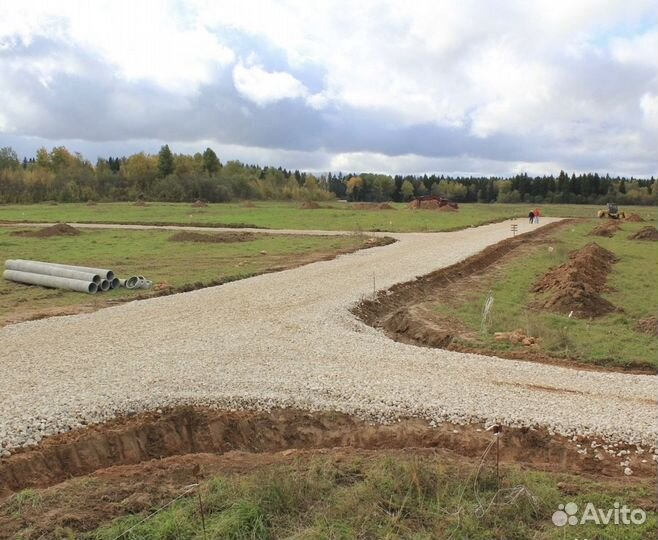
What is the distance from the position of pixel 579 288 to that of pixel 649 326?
291 cm

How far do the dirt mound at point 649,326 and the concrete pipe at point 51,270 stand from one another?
1471 cm

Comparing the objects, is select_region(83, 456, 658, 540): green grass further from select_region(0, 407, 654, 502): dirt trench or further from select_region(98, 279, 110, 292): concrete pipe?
select_region(98, 279, 110, 292): concrete pipe

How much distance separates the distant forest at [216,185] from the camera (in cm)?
9169

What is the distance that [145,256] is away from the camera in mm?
27156

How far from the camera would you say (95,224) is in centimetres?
4684

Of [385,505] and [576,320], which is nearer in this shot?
[385,505]

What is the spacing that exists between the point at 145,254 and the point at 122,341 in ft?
55.1

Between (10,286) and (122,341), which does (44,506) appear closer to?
(122,341)

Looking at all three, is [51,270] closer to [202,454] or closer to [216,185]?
[202,454]

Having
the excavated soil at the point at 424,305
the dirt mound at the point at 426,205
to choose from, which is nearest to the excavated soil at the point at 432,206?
the dirt mound at the point at 426,205

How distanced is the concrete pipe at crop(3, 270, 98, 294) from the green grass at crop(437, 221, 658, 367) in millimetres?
10220

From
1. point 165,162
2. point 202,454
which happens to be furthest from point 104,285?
point 165,162

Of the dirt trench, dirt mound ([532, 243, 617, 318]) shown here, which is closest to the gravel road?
the dirt trench

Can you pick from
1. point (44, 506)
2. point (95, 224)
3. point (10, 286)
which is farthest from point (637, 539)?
point (95, 224)
